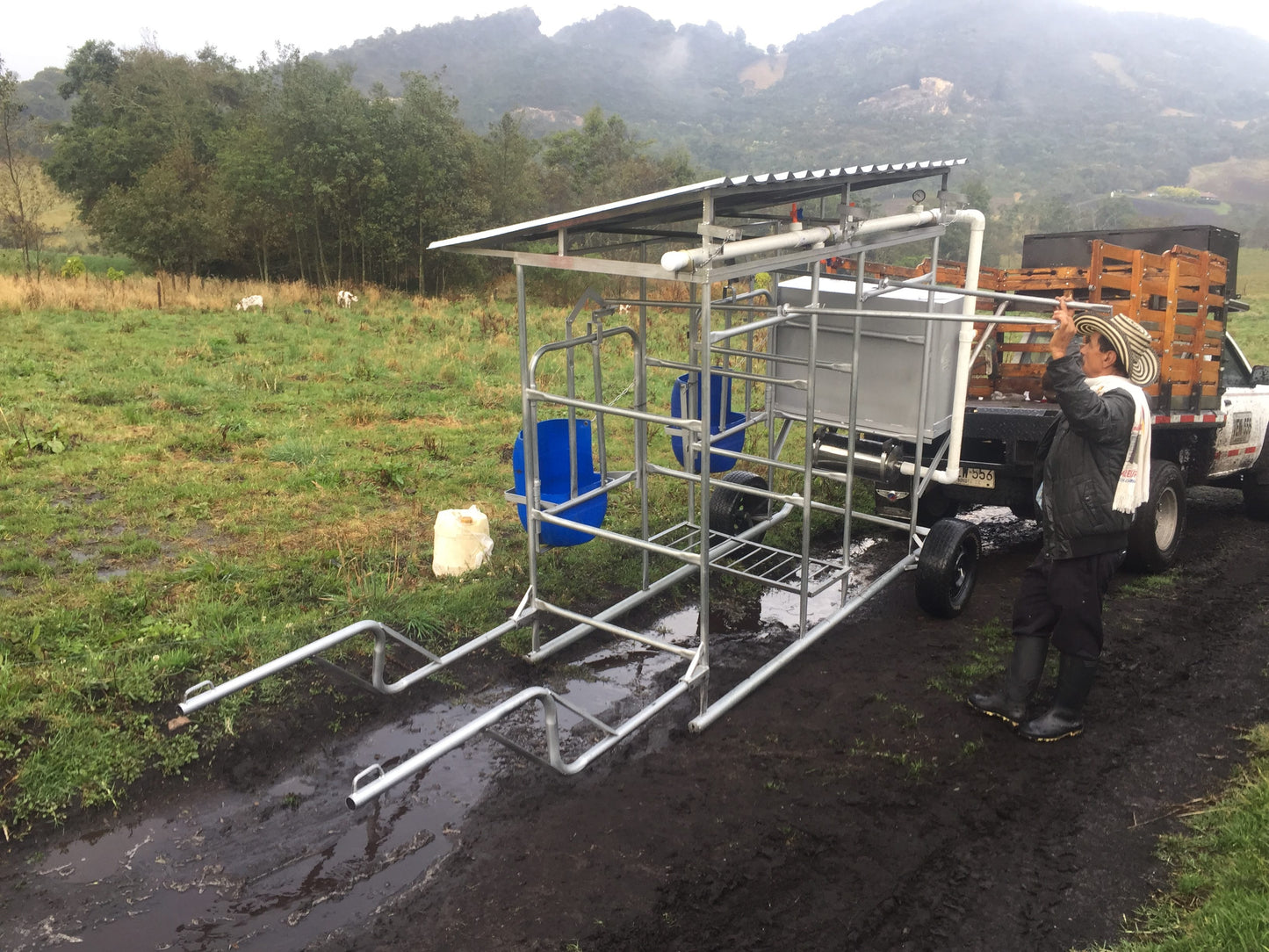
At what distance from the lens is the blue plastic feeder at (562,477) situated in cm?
515

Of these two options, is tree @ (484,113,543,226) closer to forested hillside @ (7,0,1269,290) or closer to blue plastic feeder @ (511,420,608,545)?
forested hillside @ (7,0,1269,290)

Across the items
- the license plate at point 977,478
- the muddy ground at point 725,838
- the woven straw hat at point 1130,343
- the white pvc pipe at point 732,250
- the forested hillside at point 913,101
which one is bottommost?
the muddy ground at point 725,838

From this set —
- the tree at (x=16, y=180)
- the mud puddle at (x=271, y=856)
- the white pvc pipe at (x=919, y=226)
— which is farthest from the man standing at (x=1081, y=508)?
the tree at (x=16, y=180)

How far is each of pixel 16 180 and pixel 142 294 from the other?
907cm

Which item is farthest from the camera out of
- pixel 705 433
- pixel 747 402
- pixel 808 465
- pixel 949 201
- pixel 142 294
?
pixel 142 294

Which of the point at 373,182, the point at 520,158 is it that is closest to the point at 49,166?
the point at 373,182

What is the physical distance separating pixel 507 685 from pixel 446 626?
2.54ft

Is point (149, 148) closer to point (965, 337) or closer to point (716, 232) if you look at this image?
point (965, 337)

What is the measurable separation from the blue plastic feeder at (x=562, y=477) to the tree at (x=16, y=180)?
2498 centimetres

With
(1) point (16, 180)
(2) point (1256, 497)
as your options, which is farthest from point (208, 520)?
(1) point (16, 180)

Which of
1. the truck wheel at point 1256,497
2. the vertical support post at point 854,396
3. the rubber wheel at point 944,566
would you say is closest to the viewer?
the vertical support post at point 854,396

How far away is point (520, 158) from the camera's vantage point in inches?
1421

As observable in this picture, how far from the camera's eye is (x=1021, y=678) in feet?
15.8

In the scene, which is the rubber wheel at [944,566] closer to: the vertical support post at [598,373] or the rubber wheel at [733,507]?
the rubber wheel at [733,507]
